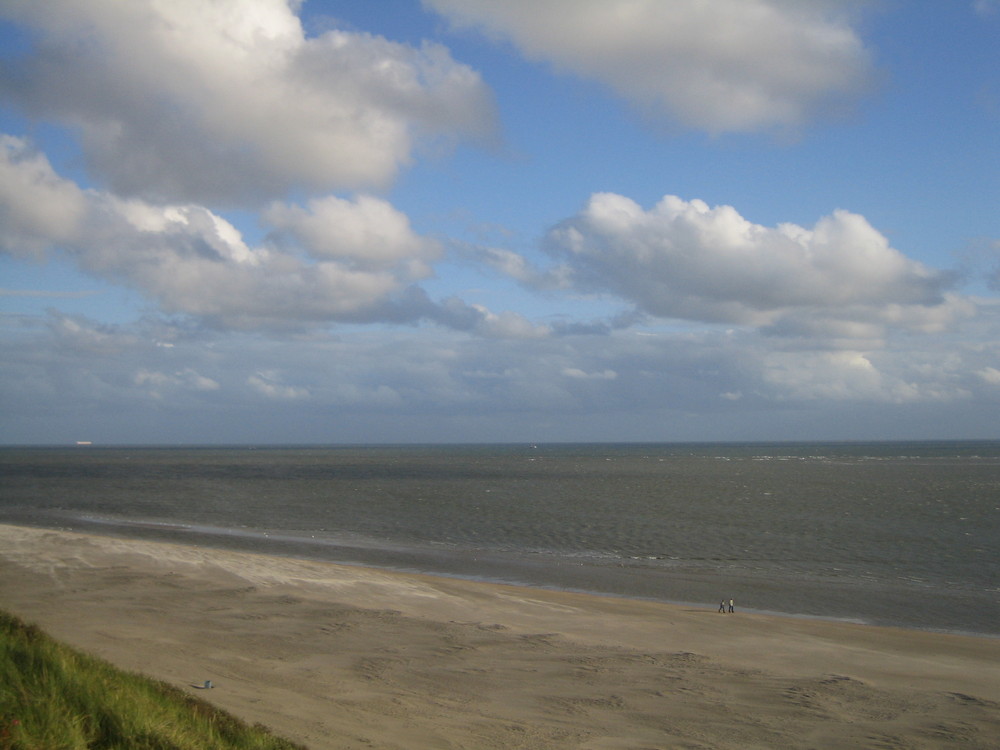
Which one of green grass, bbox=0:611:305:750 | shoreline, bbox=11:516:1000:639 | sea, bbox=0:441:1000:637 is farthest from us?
sea, bbox=0:441:1000:637

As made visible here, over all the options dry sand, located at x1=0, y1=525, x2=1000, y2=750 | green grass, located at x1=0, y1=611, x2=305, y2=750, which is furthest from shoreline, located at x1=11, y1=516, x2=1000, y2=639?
green grass, located at x1=0, y1=611, x2=305, y2=750

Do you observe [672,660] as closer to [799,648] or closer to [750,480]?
[799,648]

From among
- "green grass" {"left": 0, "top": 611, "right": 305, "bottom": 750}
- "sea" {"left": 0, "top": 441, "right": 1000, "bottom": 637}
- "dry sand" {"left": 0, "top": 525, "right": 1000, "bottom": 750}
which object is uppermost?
"green grass" {"left": 0, "top": 611, "right": 305, "bottom": 750}

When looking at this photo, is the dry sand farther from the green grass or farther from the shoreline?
the green grass

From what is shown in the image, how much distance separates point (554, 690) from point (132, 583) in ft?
46.9

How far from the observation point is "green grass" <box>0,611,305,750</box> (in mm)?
7266

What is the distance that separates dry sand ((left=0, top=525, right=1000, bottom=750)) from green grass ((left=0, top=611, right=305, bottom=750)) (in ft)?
6.78

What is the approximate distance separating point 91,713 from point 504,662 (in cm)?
910

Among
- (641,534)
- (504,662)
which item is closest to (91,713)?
(504,662)

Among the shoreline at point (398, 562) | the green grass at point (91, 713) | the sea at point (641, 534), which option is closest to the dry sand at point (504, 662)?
the shoreline at point (398, 562)

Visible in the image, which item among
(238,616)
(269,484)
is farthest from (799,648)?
(269,484)

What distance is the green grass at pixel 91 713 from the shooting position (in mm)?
7266

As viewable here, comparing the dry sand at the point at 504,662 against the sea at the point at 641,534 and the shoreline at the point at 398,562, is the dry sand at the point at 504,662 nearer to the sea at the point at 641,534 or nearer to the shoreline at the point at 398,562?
the shoreline at the point at 398,562

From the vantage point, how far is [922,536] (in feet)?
135
